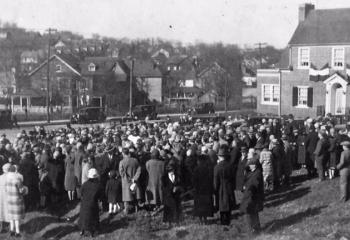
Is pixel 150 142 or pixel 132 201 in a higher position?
pixel 150 142

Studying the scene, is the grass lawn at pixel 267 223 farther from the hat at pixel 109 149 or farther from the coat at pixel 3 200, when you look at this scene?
the hat at pixel 109 149

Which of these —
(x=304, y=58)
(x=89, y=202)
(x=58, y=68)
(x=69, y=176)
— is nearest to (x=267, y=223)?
(x=89, y=202)

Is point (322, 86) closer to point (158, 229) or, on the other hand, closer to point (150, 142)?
point (150, 142)

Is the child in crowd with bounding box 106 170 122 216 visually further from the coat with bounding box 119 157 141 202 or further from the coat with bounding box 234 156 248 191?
the coat with bounding box 234 156 248 191

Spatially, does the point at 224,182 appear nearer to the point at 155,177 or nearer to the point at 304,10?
the point at 155,177

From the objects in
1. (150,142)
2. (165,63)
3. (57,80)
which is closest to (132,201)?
(150,142)

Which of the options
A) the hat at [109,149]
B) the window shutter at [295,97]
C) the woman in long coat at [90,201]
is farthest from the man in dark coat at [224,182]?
the window shutter at [295,97]
